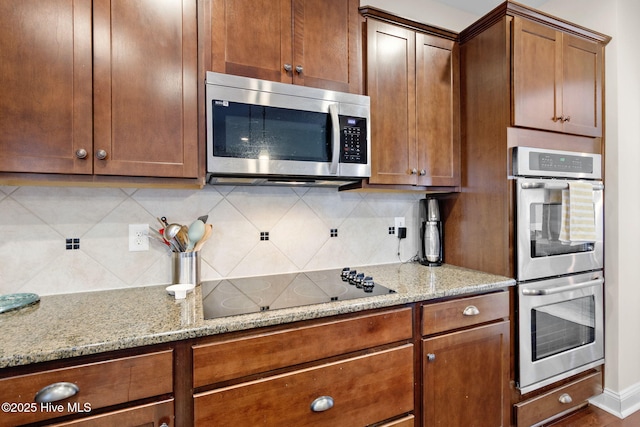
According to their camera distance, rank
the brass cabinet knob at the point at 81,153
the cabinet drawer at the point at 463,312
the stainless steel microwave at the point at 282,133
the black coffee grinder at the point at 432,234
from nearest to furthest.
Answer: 1. the brass cabinet knob at the point at 81,153
2. the stainless steel microwave at the point at 282,133
3. the cabinet drawer at the point at 463,312
4. the black coffee grinder at the point at 432,234

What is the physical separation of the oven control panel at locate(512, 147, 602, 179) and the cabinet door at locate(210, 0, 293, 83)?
127 centimetres

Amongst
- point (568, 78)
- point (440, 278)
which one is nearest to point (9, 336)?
point (440, 278)

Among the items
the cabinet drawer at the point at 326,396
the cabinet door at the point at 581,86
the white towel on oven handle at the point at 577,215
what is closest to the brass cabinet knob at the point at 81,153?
the cabinet drawer at the point at 326,396

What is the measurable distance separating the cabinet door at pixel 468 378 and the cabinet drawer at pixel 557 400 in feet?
0.43

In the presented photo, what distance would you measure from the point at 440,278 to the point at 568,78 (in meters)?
1.41

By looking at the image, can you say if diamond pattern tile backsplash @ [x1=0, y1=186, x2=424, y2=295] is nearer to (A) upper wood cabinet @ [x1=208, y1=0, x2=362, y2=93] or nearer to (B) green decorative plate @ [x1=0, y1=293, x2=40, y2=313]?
(B) green decorative plate @ [x1=0, y1=293, x2=40, y2=313]

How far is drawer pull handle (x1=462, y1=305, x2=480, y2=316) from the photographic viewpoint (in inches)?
61.1

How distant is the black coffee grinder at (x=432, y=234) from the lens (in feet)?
6.70

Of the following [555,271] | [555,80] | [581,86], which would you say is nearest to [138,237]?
[555,271]

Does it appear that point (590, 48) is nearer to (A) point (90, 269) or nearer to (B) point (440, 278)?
(B) point (440, 278)

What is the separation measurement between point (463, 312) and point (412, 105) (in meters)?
1.13

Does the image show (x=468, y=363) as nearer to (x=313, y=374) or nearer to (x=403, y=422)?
(x=403, y=422)

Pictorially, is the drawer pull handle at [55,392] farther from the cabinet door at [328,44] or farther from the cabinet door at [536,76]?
the cabinet door at [536,76]

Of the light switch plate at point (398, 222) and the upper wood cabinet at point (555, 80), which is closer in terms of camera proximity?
the upper wood cabinet at point (555, 80)
